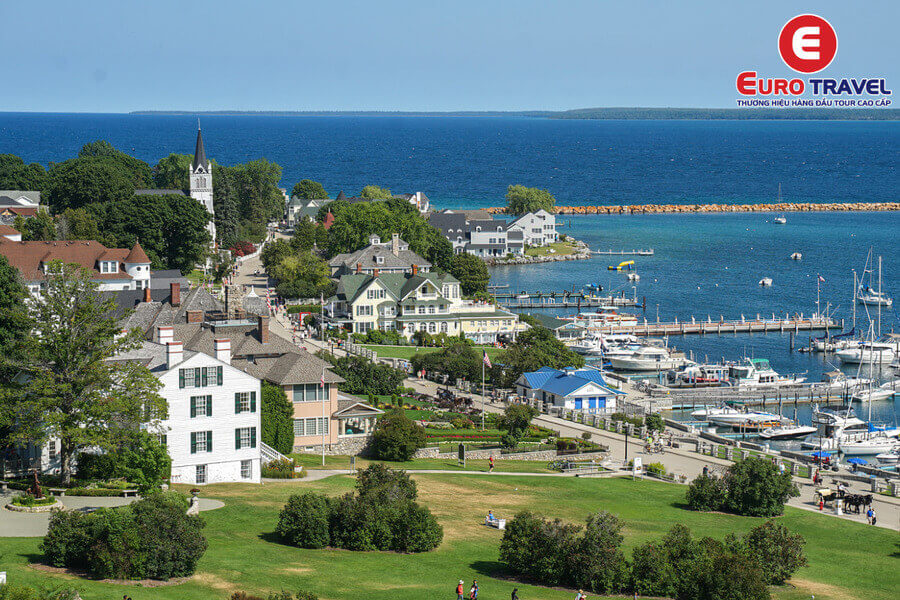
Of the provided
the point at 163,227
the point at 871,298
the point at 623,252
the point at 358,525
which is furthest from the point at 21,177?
the point at 358,525

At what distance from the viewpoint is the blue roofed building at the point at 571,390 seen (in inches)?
3113

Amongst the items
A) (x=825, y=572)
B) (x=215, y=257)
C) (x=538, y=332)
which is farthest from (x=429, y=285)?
(x=825, y=572)

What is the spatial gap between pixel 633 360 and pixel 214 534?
2656 inches

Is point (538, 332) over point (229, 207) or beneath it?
beneath

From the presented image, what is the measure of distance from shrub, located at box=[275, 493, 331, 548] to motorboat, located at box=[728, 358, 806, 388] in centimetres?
6120

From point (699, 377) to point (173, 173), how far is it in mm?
98443

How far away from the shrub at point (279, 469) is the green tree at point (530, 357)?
33.7 m

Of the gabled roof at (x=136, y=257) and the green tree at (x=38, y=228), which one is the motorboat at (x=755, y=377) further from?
the green tree at (x=38, y=228)

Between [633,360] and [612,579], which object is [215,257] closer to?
[633,360]

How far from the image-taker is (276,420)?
190ft

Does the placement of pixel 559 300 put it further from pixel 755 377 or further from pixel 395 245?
pixel 755 377

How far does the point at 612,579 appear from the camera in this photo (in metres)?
37.5

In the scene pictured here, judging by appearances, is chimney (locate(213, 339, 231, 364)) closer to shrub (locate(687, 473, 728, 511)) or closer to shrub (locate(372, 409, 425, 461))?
shrub (locate(372, 409, 425, 461))

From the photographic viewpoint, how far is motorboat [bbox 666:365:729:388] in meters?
95.4
